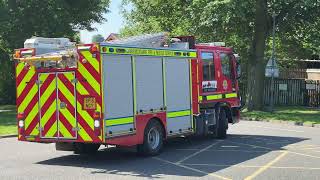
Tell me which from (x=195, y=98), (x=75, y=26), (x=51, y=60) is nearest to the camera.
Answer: (x=51, y=60)

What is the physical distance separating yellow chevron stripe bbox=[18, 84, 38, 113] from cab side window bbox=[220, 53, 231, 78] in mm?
6241

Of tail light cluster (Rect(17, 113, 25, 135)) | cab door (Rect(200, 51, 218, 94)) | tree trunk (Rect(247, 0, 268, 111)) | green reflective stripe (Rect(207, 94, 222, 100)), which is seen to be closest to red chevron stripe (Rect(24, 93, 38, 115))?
tail light cluster (Rect(17, 113, 25, 135))

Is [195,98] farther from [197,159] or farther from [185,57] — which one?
[197,159]

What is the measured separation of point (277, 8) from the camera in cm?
2908

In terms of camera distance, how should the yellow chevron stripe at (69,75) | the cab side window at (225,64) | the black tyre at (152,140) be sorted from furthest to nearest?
the cab side window at (225,64), the black tyre at (152,140), the yellow chevron stripe at (69,75)

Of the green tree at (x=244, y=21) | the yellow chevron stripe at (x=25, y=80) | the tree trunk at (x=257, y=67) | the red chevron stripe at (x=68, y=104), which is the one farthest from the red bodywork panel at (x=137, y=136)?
the tree trunk at (x=257, y=67)

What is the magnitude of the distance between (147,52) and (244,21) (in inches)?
651

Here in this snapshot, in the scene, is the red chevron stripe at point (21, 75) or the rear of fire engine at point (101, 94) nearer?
the rear of fire engine at point (101, 94)

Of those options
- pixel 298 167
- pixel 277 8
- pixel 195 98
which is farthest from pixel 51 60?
pixel 277 8

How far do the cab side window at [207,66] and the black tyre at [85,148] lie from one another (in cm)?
375

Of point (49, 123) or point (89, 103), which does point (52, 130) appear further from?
point (89, 103)

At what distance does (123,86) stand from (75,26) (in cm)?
2706

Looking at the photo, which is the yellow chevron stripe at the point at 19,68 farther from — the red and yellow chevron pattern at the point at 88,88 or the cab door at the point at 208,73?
the cab door at the point at 208,73

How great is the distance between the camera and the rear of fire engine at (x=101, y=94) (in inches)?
472
